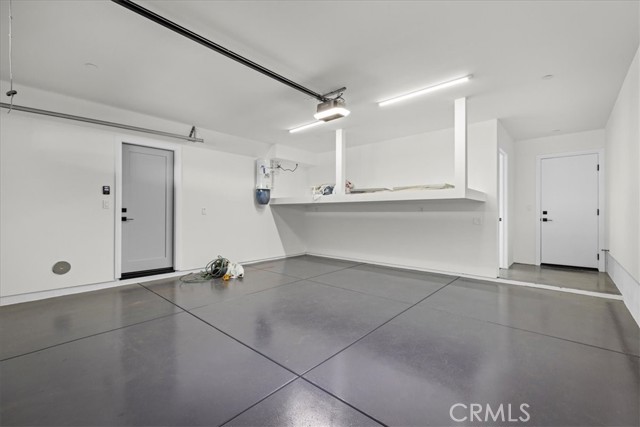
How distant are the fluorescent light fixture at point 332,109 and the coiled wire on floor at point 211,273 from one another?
3335mm

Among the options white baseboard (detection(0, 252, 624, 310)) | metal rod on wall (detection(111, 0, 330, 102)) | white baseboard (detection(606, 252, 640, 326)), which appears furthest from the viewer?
white baseboard (detection(0, 252, 624, 310))

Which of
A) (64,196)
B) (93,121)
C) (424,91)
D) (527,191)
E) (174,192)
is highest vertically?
(424,91)

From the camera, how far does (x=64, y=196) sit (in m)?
3.87

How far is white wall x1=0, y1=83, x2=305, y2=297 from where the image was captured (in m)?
3.49

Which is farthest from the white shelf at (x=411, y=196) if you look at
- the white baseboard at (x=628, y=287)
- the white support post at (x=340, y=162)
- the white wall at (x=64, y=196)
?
the white wall at (x=64, y=196)

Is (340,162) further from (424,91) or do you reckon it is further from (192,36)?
(192,36)

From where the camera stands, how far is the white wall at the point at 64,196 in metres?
3.49

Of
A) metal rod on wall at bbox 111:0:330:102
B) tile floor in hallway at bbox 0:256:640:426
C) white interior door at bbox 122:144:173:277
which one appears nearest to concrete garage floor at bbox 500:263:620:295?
tile floor in hallway at bbox 0:256:640:426

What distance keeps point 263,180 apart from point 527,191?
19.4 ft

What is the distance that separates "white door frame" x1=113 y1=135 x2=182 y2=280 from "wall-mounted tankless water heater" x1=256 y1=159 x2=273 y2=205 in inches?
66.9

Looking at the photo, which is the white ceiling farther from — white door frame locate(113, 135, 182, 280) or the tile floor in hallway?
the tile floor in hallway

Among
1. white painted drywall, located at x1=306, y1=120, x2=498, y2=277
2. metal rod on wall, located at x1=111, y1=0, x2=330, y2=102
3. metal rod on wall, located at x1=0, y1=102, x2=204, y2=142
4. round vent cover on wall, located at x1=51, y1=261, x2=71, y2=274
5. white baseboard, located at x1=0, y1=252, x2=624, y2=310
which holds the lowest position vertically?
white baseboard, located at x1=0, y1=252, x2=624, y2=310

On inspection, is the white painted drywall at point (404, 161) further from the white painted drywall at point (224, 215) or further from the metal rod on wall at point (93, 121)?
the metal rod on wall at point (93, 121)

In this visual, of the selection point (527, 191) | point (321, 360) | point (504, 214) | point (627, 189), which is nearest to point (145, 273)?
A: point (321, 360)
